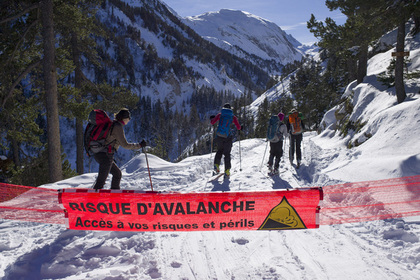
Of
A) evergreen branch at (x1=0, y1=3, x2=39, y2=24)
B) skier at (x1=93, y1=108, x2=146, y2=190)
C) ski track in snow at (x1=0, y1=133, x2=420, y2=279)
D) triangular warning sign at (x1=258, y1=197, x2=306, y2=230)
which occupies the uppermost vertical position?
evergreen branch at (x1=0, y1=3, x2=39, y2=24)

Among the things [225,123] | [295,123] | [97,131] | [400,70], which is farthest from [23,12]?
[400,70]

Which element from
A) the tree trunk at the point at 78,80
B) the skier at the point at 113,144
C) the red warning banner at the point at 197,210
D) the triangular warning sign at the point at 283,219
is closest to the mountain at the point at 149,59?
the tree trunk at the point at 78,80

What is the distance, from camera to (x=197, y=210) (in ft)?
12.4

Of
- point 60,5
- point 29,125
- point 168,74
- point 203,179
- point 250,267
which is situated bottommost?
point 250,267

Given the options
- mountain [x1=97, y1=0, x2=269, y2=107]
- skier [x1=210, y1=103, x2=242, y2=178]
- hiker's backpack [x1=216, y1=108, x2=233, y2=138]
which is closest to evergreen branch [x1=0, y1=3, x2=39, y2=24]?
skier [x1=210, y1=103, x2=242, y2=178]

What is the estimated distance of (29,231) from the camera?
4.56 meters

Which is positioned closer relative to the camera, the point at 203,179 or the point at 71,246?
the point at 71,246

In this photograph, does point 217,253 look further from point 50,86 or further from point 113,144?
point 50,86

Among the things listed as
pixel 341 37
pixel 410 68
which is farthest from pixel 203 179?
→ pixel 410 68

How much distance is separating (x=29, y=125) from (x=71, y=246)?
9.65 m

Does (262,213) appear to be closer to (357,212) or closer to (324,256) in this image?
(324,256)

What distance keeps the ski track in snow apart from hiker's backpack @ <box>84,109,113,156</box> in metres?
1.57

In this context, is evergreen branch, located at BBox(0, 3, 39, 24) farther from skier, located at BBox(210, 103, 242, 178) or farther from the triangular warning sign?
the triangular warning sign

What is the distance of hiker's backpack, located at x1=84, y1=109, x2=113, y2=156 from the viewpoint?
15.0 ft
